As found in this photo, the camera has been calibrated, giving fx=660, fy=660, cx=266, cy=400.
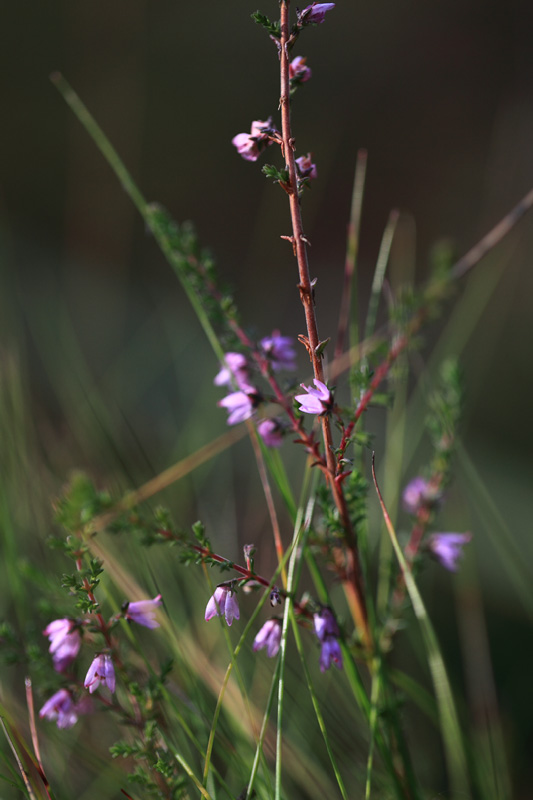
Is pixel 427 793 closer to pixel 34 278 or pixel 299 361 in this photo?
pixel 299 361

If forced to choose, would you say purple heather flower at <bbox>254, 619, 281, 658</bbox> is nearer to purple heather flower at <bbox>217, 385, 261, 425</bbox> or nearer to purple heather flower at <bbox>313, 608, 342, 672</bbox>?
purple heather flower at <bbox>313, 608, 342, 672</bbox>

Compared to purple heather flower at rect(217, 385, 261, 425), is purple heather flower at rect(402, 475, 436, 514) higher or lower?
lower

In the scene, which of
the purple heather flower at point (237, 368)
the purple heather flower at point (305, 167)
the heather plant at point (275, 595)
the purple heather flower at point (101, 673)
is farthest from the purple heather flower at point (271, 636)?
the purple heather flower at point (305, 167)

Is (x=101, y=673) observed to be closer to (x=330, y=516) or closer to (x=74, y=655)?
(x=74, y=655)

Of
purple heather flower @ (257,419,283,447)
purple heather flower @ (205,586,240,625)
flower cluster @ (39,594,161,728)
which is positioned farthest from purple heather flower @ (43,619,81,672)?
purple heather flower @ (257,419,283,447)

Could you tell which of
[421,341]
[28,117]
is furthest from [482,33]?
[421,341]

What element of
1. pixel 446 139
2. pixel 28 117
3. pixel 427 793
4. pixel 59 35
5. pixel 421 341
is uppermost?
pixel 59 35
